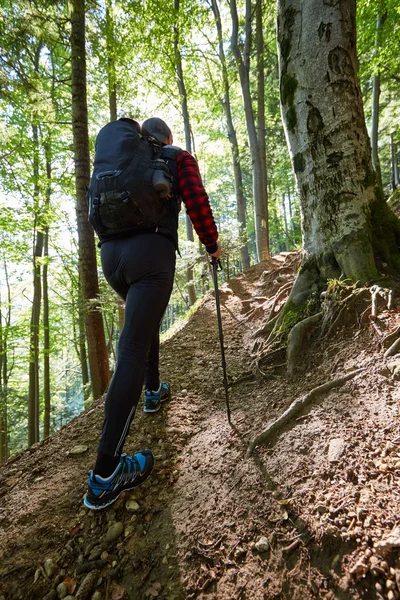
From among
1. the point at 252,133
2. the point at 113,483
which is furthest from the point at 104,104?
the point at 113,483

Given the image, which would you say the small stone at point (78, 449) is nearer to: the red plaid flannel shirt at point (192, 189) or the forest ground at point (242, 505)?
the forest ground at point (242, 505)

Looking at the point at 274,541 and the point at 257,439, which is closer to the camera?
the point at 274,541

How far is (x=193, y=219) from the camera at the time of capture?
2.17m

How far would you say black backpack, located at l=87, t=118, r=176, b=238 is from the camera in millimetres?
1764

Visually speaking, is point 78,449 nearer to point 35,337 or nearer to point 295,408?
point 295,408

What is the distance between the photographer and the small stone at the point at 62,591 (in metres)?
1.36

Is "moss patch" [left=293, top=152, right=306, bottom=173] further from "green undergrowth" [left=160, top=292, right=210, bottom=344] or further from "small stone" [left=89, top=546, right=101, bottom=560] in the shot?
"green undergrowth" [left=160, top=292, right=210, bottom=344]

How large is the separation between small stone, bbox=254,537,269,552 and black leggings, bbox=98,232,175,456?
87 cm

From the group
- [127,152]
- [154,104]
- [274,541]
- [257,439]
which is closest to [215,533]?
[274,541]

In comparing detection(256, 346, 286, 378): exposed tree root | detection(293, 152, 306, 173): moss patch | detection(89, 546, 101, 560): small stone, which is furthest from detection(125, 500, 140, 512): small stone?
detection(293, 152, 306, 173): moss patch

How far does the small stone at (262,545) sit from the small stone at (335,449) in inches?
19.6

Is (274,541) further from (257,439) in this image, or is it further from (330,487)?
(257,439)

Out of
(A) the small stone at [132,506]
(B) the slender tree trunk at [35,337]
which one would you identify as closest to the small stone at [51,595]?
(A) the small stone at [132,506]

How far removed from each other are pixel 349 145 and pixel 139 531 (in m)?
3.37
